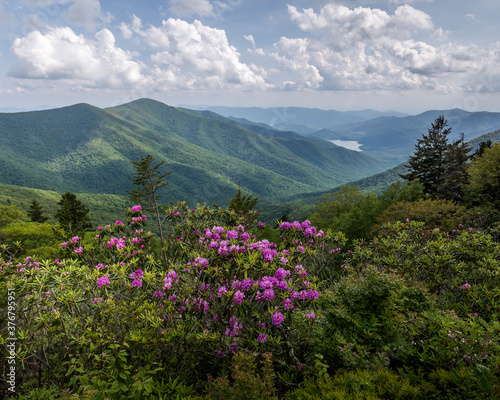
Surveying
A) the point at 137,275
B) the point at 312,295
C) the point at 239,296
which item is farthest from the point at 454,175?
the point at 137,275

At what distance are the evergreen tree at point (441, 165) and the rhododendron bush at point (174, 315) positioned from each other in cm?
2664

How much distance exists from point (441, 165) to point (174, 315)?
111 feet

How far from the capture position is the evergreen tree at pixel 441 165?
25172 millimetres

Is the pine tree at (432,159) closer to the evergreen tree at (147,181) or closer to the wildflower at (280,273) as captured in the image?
the evergreen tree at (147,181)

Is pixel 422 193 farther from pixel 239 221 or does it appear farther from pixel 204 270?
pixel 204 270

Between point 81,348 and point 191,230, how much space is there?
3.81 m

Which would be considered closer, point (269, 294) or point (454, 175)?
point (269, 294)

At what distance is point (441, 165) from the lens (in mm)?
29172

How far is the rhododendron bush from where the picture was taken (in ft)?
15.0

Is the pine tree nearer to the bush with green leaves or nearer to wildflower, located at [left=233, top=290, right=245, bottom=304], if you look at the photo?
the bush with green leaves

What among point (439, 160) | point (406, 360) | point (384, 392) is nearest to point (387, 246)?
point (406, 360)

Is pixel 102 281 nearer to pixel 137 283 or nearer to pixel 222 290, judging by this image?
pixel 137 283

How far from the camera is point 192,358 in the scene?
536 cm

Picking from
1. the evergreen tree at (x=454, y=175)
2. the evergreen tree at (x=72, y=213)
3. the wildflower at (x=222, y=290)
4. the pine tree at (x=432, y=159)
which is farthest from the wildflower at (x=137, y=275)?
the evergreen tree at (x=72, y=213)
